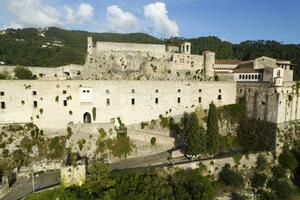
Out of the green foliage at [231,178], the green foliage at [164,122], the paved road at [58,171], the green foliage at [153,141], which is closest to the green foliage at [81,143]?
the paved road at [58,171]

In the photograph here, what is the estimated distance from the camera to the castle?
37.1 meters

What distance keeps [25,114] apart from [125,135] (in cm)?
1309

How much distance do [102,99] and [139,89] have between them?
5529 millimetres

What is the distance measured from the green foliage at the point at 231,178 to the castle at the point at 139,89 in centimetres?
1094

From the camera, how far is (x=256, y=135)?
1566 inches

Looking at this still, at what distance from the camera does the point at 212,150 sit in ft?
Result: 114

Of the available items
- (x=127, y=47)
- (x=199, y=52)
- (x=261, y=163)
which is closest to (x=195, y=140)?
(x=261, y=163)

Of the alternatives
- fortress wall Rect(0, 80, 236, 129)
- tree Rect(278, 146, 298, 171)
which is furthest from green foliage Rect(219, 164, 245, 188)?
fortress wall Rect(0, 80, 236, 129)

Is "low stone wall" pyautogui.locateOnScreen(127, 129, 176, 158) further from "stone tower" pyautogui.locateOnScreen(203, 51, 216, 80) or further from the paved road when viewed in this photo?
"stone tower" pyautogui.locateOnScreen(203, 51, 216, 80)

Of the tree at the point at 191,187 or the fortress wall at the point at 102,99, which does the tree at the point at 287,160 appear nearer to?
the fortress wall at the point at 102,99

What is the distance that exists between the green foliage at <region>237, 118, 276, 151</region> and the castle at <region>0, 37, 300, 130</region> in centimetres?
135

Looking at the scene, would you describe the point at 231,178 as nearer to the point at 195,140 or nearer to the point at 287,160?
the point at 195,140

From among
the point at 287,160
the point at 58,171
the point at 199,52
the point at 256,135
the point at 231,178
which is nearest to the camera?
the point at 231,178

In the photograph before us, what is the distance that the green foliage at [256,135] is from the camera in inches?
1519
